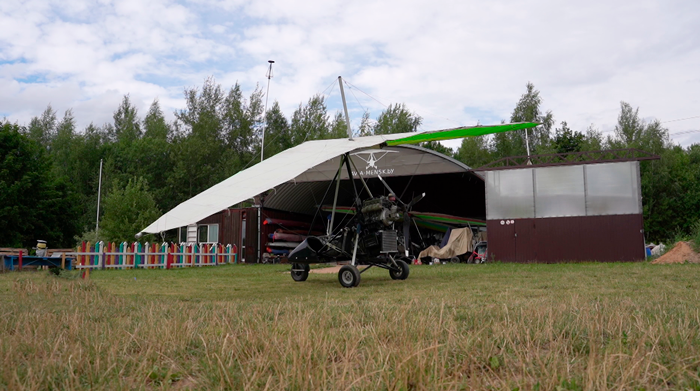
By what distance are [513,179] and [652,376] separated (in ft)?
60.3

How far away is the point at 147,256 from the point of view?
21500 millimetres

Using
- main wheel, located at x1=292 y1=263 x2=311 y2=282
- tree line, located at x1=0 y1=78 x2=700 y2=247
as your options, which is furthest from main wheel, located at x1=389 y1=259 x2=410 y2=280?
tree line, located at x1=0 y1=78 x2=700 y2=247

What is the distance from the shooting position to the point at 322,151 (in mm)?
11305

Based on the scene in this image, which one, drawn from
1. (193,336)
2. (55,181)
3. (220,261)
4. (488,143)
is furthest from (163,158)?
(193,336)

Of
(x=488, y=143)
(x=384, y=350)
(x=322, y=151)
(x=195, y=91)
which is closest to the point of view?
(x=384, y=350)

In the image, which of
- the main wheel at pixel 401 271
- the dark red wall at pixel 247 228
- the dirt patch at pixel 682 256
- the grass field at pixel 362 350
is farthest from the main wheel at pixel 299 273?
the dark red wall at pixel 247 228

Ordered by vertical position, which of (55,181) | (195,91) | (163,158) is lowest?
(55,181)

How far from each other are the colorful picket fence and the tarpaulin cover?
32.0 feet

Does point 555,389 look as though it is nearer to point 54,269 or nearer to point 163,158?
point 54,269

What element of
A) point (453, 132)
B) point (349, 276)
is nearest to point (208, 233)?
point (453, 132)

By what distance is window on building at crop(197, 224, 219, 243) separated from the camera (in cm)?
2823

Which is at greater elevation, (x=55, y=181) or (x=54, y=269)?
(x=55, y=181)

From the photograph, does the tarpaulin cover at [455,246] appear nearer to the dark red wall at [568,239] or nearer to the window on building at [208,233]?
the dark red wall at [568,239]

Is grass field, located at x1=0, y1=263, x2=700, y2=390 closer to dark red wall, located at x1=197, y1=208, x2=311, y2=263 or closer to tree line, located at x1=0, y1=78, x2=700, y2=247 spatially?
dark red wall, located at x1=197, y1=208, x2=311, y2=263
